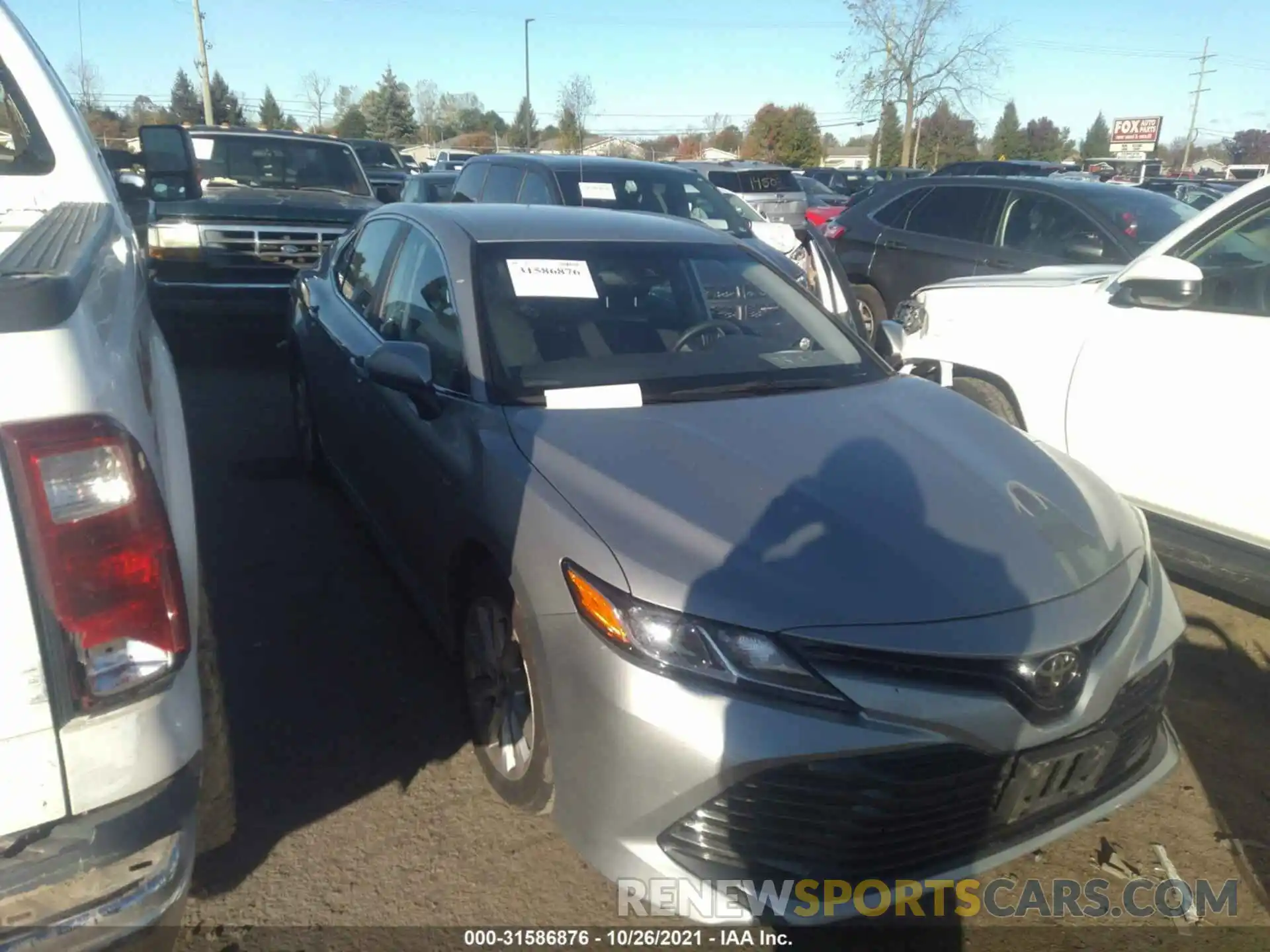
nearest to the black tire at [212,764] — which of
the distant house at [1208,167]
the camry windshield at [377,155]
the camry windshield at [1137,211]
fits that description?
the camry windshield at [1137,211]

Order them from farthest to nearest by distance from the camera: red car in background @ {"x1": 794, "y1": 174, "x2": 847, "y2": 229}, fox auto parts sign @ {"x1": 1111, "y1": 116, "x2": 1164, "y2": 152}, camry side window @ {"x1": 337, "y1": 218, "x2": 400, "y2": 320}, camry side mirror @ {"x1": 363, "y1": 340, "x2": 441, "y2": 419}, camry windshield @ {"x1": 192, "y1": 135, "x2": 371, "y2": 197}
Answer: fox auto parts sign @ {"x1": 1111, "y1": 116, "x2": 1164, "y2": 152}
red car in background @ {"x1": 794, "y1": 174, "x2": 847, "y2": 229}
camry windshield @ {"x1": 192, "y1": 135, "x2": 371, "y2": 197}
camry side window @ {"x1": 337, "y1": 218, "x2": 400, "y2": 320}
camry side mirror @ {"x1": 363, "y1": 340, "x2": 441, "y2": 419}

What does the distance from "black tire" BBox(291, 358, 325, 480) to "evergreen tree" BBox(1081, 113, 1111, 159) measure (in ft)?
257

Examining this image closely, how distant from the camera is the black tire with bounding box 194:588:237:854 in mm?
2100

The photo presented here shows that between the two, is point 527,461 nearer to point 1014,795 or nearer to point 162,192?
point 1014,795

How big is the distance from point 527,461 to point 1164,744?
74.2 inches

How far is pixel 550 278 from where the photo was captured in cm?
350

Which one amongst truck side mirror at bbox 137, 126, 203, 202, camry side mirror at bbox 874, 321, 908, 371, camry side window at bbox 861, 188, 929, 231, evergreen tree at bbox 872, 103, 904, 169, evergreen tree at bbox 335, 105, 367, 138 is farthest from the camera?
evergreen tree at bbox 335, 105, 367, 138

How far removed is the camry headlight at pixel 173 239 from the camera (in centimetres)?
761

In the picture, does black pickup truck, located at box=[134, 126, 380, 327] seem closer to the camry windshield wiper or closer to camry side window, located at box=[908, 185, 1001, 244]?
camry side window, located at box=[908, 185, 1001, 244]

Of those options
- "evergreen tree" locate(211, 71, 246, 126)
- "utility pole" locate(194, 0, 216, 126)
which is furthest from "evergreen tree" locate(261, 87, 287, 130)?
"utility pole" locate(194, 0, 216, 126)

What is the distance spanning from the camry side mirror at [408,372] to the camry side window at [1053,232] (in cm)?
579

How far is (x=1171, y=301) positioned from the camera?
3793mm

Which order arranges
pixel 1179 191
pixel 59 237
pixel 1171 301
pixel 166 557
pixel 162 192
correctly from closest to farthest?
pixel 166 557 → pixel 59 237 → pixel 1171 301 → pixel 162 192 → pixel 1179 191

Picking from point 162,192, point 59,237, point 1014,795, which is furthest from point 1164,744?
point 162,192
